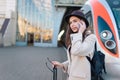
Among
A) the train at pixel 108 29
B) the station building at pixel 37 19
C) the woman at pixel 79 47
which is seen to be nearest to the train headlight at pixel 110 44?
the train at pixel 108 29

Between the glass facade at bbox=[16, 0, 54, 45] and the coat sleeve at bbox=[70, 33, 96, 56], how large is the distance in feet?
107

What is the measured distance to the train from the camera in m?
6.90

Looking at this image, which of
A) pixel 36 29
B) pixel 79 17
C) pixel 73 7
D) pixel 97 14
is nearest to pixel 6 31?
pixel 36 29

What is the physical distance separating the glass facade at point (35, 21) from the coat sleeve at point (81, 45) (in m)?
32.7

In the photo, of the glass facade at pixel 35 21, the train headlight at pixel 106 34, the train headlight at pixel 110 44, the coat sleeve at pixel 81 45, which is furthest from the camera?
the glass facade at pixel 35 21

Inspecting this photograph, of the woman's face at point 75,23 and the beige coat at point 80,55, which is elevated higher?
the woman's face at point 75,23

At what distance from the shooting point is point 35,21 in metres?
36.4

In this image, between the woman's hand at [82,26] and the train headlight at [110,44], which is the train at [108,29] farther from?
the woman's hand at [82,26]

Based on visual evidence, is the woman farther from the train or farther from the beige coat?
the train

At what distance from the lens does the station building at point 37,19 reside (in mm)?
35594

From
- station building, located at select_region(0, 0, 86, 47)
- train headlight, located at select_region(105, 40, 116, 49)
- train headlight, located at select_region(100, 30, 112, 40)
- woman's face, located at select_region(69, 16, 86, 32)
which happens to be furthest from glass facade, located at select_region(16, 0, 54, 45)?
woman's face, located at select_region(69, 16, 86, 32)

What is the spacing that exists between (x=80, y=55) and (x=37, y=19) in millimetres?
33154

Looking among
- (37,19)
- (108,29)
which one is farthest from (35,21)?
(108,29)

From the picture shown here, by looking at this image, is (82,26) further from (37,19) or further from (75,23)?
(37,19)
